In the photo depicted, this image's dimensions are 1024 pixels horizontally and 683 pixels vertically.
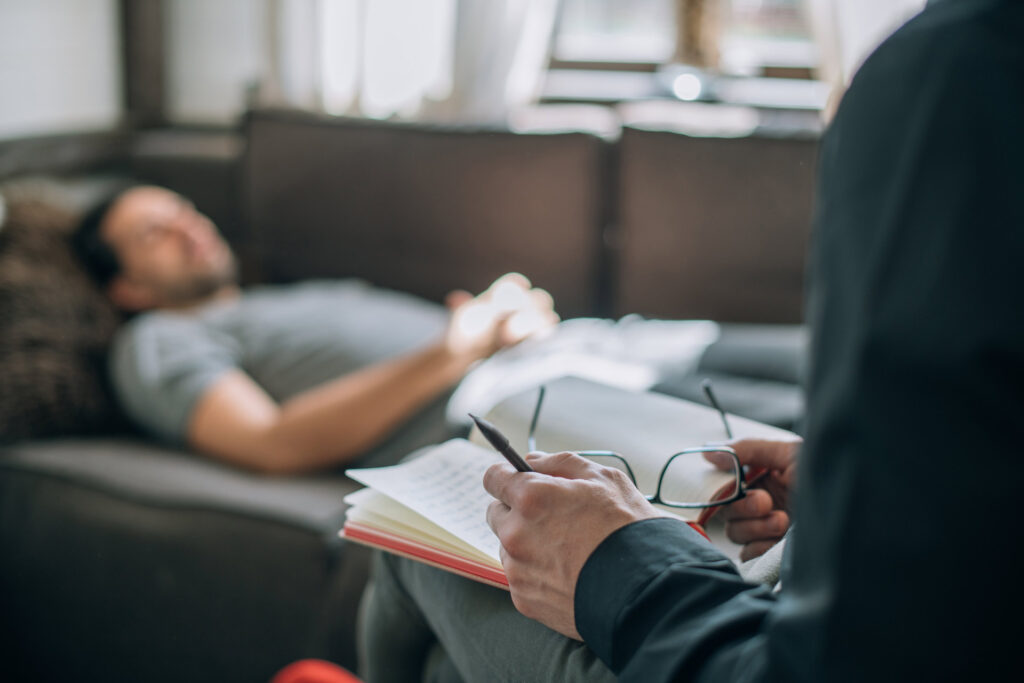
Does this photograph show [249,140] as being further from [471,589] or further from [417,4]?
[471,589]

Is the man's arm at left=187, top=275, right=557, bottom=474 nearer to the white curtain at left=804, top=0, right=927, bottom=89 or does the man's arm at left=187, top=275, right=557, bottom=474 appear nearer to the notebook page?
the notebook page

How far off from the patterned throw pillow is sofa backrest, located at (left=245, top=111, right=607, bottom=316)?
0.52 metres

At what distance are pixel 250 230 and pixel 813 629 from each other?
6.31 ft

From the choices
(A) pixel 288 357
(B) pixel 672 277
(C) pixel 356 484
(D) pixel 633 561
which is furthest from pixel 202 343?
(D) pixel 633 561

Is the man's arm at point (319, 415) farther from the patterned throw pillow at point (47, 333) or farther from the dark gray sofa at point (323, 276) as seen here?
the patterned throw pillow at point (47, 333)

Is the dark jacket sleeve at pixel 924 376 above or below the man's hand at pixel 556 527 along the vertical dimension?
above

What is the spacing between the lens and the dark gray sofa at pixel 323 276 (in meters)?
1.20

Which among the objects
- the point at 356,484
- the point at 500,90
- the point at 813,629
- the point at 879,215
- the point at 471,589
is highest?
the point at 500,90

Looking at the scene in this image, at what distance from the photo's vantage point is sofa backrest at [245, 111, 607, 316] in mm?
1848

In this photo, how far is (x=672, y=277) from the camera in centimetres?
181

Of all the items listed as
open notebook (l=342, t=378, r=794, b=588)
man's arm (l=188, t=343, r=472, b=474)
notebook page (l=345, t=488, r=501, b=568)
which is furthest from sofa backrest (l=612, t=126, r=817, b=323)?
notebook page (l=345, t=488, r=501, b=568)

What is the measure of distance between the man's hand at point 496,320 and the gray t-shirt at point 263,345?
8 cm

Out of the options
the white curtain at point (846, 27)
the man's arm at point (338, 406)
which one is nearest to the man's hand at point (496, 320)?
the man's arm at point (338, 406)

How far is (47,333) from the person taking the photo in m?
1.47
